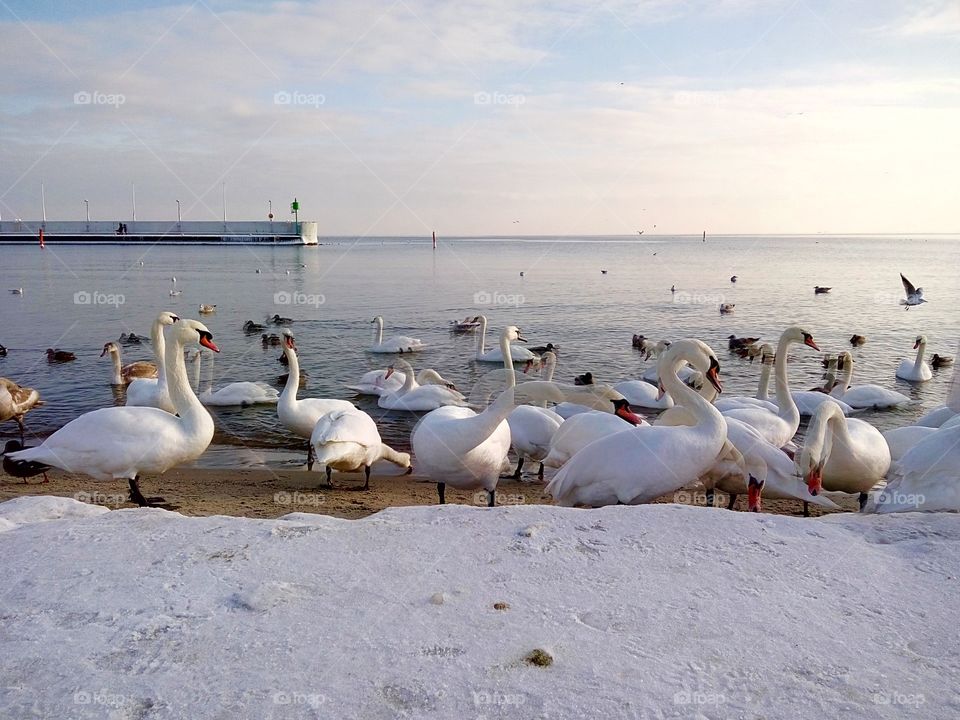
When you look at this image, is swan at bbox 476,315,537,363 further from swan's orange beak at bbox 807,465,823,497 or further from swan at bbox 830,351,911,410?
swan's orange beak at bbox 807,465,823,497

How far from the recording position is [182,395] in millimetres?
6953

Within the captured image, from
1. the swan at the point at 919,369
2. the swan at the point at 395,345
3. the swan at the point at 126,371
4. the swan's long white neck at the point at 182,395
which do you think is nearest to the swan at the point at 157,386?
the swan's long white neck at the point at 182,395

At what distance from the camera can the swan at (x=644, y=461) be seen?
5.35m

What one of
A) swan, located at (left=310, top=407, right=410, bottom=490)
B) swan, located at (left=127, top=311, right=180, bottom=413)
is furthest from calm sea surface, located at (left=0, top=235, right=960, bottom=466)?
swan, located at (left=310, top=407, right=410, bottom=490)

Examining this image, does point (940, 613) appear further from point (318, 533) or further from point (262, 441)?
point (262, 441)

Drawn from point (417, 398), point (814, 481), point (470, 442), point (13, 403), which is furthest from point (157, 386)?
point (814, 481)

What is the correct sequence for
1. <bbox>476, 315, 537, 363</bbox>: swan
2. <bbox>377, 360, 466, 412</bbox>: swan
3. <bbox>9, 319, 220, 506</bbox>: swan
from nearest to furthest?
<bbox>9, 319, 220, 506</bbox>: swan
<bbox>377, 360, 466, 412</bbox>: swan
<bbox>476, 315, 537, 363</bbox>: swan

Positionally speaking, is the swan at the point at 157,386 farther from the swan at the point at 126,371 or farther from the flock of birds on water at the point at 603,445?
the swan at the point at 126,371

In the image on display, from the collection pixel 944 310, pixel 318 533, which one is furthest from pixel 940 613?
pixel 944 310

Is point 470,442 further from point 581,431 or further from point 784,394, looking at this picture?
point 784,394

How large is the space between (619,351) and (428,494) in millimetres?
→ 11876

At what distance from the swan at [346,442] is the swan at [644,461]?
2.58m

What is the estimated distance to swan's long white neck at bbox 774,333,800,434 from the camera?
7789 millimetres

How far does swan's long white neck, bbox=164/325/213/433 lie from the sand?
0.76m
